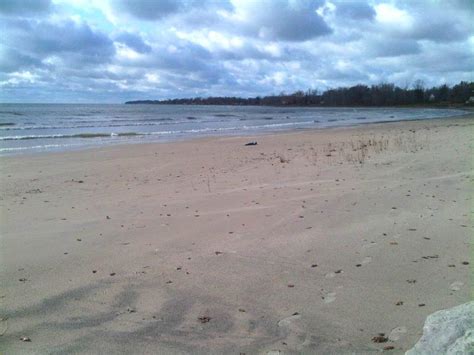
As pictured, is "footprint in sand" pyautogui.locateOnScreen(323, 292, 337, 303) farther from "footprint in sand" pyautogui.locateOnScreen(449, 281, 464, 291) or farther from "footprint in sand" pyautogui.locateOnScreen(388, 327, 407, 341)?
"footprint in sand" pyautogui.locateOnScreen(449, 281, 464, 291)

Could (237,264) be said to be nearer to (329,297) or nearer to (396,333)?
(329,297)

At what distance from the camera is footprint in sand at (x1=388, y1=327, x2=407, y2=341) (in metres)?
3.25

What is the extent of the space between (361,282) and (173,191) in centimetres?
573

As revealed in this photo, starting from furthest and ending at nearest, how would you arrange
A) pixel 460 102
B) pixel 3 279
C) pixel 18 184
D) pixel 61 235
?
pixel 460 102 → pixel 18 184 → pixel 61 235 → pixel 3 279

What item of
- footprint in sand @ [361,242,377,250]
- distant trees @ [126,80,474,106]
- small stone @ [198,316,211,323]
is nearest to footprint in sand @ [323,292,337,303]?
small stone @ [198,316,211,323]

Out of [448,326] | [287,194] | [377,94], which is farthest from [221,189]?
[377,94]

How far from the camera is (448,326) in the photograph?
3010 mm

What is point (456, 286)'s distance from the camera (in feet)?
13.3

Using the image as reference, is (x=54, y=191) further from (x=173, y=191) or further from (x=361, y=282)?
(x=361, y=282)

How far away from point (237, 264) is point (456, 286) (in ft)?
7.53

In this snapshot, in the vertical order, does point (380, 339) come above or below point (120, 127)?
below

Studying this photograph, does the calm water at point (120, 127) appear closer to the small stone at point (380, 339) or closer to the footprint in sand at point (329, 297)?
the footprint in sand at point (329, 297)

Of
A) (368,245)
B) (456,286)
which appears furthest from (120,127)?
(456,286)

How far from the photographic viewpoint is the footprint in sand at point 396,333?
3252 mm
